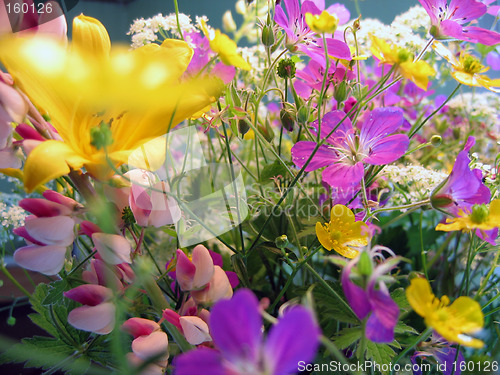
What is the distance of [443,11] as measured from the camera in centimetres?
32

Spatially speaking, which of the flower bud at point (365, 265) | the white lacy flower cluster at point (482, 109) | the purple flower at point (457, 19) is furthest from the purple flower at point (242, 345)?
the white lacy flower cluster at point (482, 109)

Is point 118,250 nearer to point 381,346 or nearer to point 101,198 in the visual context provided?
point 101,198

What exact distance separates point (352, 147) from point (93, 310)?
0.69ft

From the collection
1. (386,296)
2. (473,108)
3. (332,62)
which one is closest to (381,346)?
(386,296)

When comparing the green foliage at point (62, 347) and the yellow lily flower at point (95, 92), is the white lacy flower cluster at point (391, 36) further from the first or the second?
the green foliage at point (62, 347)

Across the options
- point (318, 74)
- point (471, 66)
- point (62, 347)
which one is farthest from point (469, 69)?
point (62, 347)

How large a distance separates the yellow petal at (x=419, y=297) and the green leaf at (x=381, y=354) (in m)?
0.10

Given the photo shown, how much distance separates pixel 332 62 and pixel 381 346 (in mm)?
216

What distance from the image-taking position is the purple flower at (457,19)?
11.5 inches

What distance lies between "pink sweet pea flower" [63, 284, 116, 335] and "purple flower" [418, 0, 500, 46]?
285mm

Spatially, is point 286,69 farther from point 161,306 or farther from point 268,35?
point 161,306

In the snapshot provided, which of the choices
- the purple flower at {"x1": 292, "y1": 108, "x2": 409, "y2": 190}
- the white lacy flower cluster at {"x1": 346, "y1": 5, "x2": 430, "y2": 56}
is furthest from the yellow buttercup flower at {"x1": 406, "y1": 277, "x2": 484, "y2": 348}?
the white lacy flower cluster at {"x1": 346, "y1": 5, "x2": 430, "y2": 56}

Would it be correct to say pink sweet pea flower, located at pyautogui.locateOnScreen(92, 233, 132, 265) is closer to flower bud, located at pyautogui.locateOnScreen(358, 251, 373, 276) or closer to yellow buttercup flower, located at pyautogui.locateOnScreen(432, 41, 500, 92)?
flower bud, located at pyautogui.locateOnScreen(358, 251, 373, 276)

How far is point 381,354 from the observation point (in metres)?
0.27
